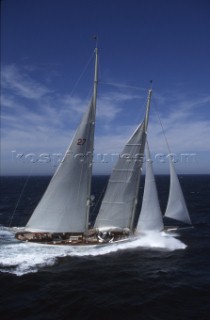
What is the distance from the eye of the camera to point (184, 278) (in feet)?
97.2

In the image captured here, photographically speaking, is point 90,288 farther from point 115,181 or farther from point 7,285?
point 115,181

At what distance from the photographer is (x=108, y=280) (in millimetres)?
28906

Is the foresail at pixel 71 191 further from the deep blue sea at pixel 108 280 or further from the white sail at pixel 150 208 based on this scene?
the white sail at pixel 150 208

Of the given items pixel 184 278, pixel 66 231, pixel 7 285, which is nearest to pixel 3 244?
pixel 66 231

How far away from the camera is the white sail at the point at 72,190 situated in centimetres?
3306

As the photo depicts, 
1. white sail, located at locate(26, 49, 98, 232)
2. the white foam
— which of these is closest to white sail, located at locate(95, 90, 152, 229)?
the white foam

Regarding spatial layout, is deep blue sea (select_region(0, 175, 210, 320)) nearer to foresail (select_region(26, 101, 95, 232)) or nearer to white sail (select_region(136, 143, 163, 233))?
white sail (select_region(136, 143, 163, 233))

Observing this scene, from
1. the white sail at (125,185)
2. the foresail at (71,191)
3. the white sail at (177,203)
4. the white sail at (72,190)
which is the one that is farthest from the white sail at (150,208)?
Answer: the foresail at (71,191)

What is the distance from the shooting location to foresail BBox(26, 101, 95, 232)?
33116mm

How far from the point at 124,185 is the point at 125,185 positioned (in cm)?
11

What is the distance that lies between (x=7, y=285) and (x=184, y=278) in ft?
50.3

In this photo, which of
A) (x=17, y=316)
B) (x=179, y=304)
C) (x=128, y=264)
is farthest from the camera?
(x=128, y=264)

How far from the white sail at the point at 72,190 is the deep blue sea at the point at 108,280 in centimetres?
246

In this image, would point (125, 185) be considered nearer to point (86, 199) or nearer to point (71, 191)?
point (86, 199)
